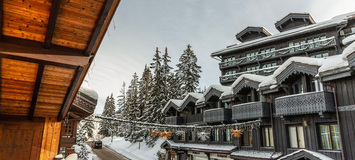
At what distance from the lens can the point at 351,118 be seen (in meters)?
15.0

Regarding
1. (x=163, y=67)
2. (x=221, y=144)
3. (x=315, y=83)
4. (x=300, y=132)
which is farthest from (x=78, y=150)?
(x=163, y=67)

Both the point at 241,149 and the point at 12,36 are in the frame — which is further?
the point at 241,149

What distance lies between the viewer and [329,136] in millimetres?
16344

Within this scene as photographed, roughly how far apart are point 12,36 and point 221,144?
2365 cm

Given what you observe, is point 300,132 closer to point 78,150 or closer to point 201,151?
point 201,151

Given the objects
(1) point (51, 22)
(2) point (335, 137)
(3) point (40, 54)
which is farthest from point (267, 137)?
(1) point (51, 22)

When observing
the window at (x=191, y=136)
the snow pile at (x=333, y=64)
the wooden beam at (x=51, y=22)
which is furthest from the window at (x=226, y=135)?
the wooden beam at (x=51, y=22)

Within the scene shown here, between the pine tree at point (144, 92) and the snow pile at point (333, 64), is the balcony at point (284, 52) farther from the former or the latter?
the pine tree at point (144, 92)

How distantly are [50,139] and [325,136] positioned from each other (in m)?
17.4

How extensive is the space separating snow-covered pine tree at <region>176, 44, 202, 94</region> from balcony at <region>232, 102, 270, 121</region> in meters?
19.6

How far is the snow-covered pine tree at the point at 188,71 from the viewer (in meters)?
42.1

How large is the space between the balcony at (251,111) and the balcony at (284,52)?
32.6 feet

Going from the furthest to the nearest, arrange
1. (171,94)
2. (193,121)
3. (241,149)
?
(171,94) < (193,121) < (241,149)

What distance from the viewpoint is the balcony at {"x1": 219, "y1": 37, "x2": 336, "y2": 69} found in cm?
2464
